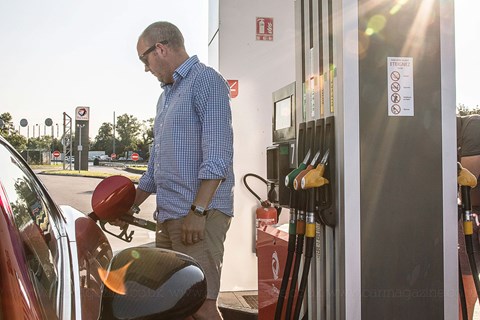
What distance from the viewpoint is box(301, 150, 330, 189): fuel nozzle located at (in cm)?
251

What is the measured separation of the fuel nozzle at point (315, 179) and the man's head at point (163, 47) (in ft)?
3.08

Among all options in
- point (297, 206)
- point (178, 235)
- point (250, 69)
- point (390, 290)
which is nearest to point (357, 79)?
point (297, 206)

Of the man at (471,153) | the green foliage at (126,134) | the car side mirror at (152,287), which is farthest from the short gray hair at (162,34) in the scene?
the green foliage at (126,134)

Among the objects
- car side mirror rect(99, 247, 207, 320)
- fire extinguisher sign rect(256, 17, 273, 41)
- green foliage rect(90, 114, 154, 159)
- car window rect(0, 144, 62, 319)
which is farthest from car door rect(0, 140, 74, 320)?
green foliage rect(90, 114, 154, 159)

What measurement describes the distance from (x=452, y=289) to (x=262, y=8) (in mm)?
3796

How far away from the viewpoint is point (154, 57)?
301cm

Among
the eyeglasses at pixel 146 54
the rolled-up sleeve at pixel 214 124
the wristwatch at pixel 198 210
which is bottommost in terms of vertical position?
the wristwatch at pixel 198 210

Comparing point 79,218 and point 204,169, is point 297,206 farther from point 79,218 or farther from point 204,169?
point 79,218

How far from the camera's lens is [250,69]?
572 cm

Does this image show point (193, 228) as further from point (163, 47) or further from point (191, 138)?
point (163, 47)

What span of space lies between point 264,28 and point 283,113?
7.84ft

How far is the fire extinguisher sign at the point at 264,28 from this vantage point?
5699 millimetres

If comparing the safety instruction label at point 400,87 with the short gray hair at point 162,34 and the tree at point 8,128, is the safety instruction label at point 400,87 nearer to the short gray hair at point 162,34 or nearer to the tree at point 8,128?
the short gray hair at point 162,34

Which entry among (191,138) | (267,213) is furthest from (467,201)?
(267,213)
